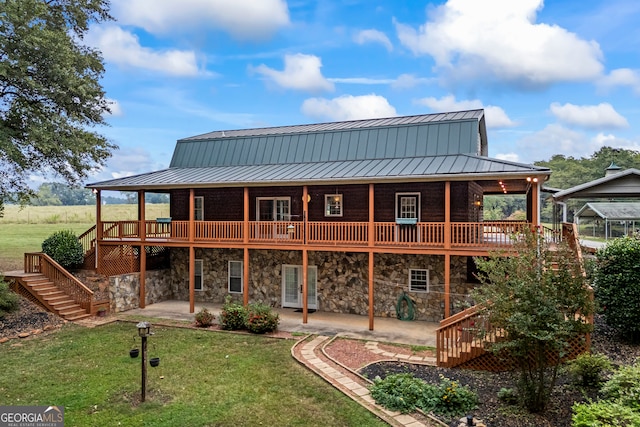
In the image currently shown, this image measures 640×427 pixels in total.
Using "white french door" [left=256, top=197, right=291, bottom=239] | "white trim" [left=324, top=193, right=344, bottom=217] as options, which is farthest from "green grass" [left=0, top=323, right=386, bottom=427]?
"white french door" [left=256, top=197, right=291, bottom=239]

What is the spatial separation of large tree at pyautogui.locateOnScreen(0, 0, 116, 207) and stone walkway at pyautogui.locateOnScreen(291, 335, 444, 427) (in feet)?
40.1

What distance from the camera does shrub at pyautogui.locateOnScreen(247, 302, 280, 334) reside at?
12.6 m

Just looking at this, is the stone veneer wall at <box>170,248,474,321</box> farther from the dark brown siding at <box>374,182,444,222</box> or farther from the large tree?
the large tree

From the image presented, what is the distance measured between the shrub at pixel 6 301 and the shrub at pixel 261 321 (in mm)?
8072

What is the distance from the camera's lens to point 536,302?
6.98 m

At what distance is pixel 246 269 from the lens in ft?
50.8

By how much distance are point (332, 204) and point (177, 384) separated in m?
9.82

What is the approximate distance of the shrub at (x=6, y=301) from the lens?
42.5 ft

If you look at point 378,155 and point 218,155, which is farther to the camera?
point 218,155

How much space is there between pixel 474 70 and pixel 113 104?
74.6 ft

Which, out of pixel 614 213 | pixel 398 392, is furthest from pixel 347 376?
pixel 614 213

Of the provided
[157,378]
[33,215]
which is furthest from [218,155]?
[33,215]

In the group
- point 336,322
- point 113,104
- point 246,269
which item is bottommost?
point 336,322

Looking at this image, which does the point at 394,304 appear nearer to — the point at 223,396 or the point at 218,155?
the point at 223,396
